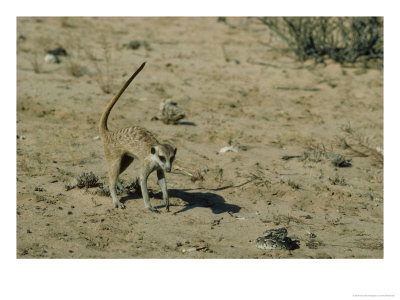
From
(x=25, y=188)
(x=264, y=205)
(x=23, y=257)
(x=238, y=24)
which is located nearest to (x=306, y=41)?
(x=238, y=24)

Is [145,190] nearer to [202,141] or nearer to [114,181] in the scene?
[114,181]

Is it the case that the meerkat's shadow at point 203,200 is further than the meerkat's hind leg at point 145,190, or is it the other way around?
the meerkat's shadow at point 203,200

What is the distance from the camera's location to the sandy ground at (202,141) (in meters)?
6.12

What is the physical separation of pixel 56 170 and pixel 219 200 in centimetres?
242

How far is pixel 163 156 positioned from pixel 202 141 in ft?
10.7

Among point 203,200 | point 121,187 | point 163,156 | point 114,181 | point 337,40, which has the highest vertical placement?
point 337,40

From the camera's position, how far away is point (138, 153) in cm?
676

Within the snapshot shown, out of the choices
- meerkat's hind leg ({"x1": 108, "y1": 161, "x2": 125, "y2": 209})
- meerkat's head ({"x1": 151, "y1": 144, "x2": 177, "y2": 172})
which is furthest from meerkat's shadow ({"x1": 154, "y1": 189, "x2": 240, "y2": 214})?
meerkat's head ({"x1": 151, "y1": 144, "x2": 177, "y2": 172})

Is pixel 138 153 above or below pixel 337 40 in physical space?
below

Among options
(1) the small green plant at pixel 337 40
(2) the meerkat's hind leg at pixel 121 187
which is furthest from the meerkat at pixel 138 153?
(1) the small green plant at pixel 337 40

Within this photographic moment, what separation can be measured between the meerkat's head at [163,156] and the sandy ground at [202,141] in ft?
2.05

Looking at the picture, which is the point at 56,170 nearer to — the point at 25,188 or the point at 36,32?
the point at 25,188

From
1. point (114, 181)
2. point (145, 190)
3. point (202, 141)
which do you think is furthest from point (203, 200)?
point (202, 141)

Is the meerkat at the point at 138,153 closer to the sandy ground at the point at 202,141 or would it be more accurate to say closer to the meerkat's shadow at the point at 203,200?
the sandy ground at the point at 202,141
